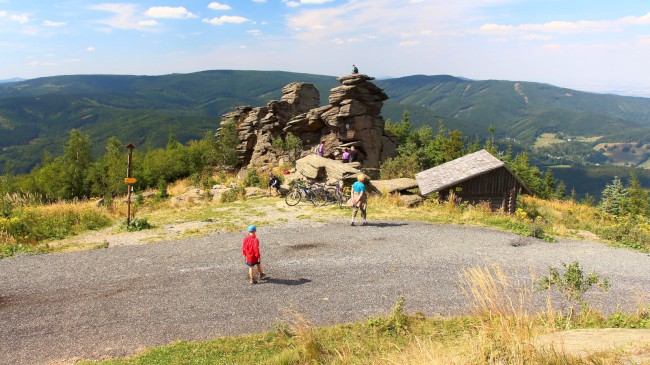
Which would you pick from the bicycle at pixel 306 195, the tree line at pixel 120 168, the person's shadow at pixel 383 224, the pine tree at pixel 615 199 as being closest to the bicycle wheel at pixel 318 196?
the bicycle at pixel 306 195

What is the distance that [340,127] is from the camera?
37.3 m

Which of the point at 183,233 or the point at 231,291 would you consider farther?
the point at 183,233

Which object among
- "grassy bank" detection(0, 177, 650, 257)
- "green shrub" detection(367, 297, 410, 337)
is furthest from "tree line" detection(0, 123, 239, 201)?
"green shrub" detection(367, 297, 410, 337)

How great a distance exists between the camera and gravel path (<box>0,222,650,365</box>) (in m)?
8.57

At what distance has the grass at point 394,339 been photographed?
17.0ft

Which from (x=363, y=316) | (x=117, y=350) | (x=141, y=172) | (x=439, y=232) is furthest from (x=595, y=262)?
(x=141, y=172)

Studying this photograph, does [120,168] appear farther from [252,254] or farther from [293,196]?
[252,254]

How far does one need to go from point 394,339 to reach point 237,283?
5.14 m

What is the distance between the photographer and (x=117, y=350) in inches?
307

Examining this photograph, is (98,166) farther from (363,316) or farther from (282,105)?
(363,316)

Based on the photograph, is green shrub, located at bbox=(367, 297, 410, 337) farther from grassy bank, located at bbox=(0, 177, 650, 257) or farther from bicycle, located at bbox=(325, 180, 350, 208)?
bicycle, located at bbox=(325, 180, 350, 208)

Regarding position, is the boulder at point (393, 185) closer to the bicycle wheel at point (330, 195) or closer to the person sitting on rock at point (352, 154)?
the bicycle wheel at point (330, 195)

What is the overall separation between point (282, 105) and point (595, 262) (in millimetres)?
38479

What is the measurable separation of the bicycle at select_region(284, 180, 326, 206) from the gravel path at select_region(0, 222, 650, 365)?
18.7 ft
